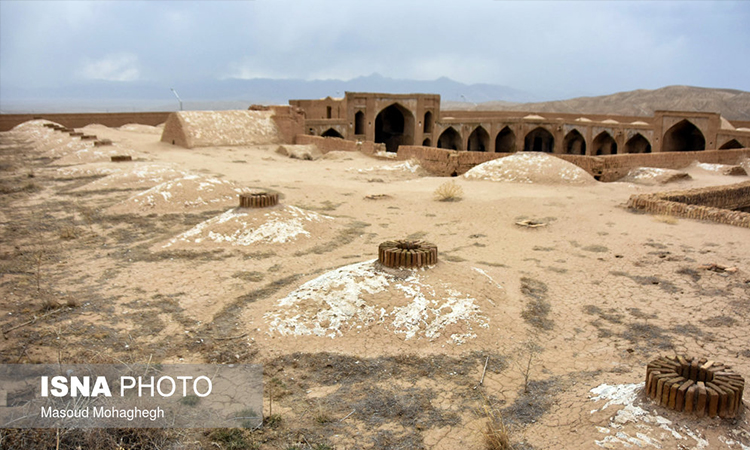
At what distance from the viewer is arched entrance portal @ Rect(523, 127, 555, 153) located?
123 ft

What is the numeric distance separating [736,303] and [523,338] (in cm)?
343

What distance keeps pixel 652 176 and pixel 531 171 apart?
192 inches

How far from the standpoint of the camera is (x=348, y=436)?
4492 millimetres

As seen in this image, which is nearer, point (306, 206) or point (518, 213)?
point (518, 213)

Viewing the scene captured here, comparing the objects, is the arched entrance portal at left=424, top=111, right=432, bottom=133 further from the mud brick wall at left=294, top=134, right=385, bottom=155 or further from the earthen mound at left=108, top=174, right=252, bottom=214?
the earthen mound at left=108, top=174, right=252, bottom=214

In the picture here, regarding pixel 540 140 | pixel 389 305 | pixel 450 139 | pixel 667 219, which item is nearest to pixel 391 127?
pixel 450 139

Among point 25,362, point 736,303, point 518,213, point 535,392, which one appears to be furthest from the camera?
point 518,213

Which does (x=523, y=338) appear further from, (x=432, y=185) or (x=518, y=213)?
(x=432, y=185)

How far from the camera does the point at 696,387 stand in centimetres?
400

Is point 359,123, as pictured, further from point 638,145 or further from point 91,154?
point 638,145

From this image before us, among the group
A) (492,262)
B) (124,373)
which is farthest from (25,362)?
(492,262)

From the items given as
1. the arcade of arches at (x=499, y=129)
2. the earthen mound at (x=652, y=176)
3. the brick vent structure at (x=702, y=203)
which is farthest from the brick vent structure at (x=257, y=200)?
the arcade of arches at (x=499, y=129)

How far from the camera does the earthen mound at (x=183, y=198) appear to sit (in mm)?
13445

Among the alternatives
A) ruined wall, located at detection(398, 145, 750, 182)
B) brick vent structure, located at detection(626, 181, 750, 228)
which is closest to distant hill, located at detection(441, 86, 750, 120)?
ruined wall, located at detection(398, 145, 750, 182)
